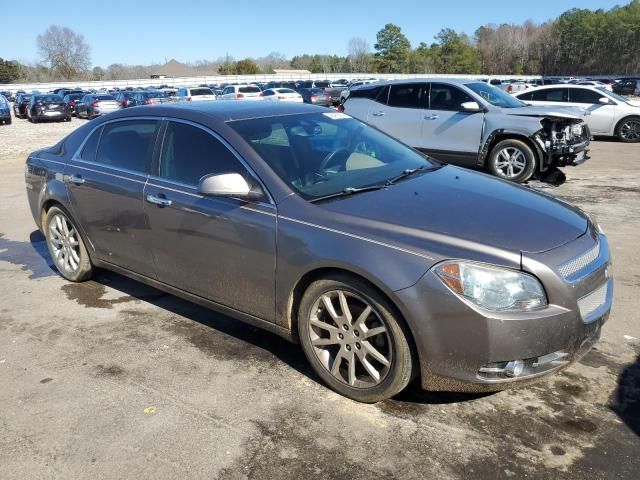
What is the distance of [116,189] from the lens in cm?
428

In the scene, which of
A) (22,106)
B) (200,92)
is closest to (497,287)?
(200,92)

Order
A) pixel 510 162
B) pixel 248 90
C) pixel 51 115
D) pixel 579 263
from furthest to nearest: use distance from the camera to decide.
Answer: pixel 248 90, pixel 51 115, pixel 510 162, pixel 579 263

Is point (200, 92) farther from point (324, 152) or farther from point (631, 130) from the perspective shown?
point (324, 152)

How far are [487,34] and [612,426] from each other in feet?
462

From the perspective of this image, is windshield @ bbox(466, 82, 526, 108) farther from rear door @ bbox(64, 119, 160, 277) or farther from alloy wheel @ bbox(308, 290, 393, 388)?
alloy wheel @ bbox(308, 290, 393, 388)

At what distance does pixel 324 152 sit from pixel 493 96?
288 inches

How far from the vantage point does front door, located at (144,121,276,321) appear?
336cm

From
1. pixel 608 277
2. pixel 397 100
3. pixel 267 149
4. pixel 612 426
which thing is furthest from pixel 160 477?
pixel 397 100

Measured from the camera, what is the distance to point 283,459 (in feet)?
8.82

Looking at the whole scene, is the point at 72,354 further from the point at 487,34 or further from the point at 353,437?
the point at 487,34

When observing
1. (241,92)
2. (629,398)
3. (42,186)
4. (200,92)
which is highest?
(200,92)

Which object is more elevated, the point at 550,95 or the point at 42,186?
the point at 550,95

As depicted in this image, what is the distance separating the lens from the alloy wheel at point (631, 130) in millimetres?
14762

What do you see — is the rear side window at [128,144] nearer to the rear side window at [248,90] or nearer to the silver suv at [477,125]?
the silver suv at [477,125]
